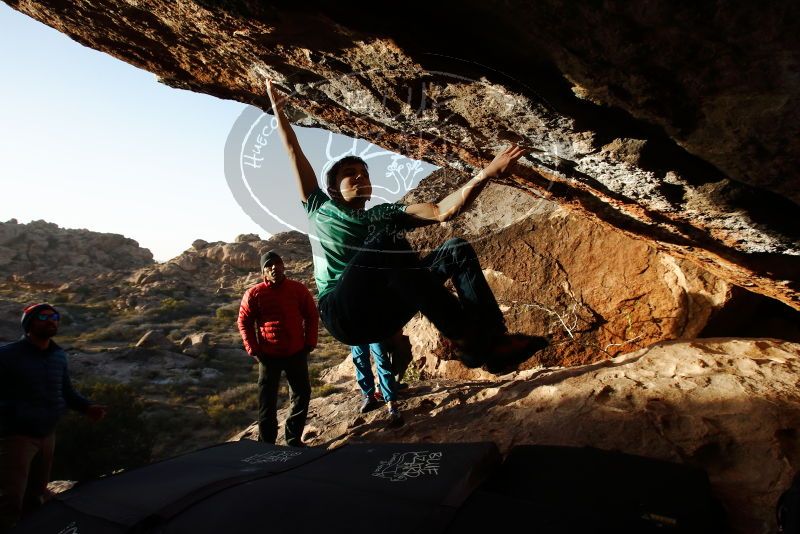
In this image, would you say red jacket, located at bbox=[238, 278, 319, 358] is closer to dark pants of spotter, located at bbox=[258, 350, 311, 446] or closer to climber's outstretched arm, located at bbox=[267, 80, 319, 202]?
dark pants of spotter, located at bbox=[258, 350, 311, 446]

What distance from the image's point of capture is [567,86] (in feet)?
7.11

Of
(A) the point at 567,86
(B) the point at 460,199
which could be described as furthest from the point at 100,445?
(A) the point at 567,86

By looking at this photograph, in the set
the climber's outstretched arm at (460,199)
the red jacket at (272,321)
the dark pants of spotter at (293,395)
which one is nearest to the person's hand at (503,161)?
the climber's outstretched arm at (460,199)

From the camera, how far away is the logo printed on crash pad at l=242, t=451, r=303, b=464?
8.57ft

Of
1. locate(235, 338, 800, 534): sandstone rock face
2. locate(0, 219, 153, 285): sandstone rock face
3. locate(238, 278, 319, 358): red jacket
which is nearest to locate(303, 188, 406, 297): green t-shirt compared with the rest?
locate(235, 338, 800, 534): sandstone rock face

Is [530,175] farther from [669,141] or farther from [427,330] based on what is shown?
[427,330]

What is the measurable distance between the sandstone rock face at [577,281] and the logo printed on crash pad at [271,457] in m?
3.02

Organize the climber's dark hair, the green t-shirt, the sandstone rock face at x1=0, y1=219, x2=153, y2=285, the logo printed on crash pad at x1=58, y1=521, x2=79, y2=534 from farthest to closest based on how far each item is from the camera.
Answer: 1. the sandstone rock face at x1=0, y1=219, x2=153, y2=285
2. the climber's dark hair
3. the green t-shirt
4. the logo printed on crash pad at x1=58, y1=521, x2=79, y2=534

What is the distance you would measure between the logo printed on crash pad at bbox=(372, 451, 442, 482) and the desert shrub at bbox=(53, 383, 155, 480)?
6.64 metres

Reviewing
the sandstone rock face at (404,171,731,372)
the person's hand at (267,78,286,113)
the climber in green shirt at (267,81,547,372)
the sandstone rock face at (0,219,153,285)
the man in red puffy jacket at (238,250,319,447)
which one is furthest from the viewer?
the sandstone rock face at (0,219,153,285)

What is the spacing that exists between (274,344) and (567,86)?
3493 mm

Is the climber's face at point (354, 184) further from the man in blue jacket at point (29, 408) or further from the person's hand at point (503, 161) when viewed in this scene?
the man in blue jacket at point (29, 408)

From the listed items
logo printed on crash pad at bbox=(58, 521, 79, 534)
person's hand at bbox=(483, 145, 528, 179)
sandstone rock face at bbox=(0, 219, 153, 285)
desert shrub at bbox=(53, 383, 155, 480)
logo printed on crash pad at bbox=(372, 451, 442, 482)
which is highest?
sandstone rock face at bbox=(0, 219, 153, 285)

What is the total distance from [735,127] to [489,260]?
146 inches
